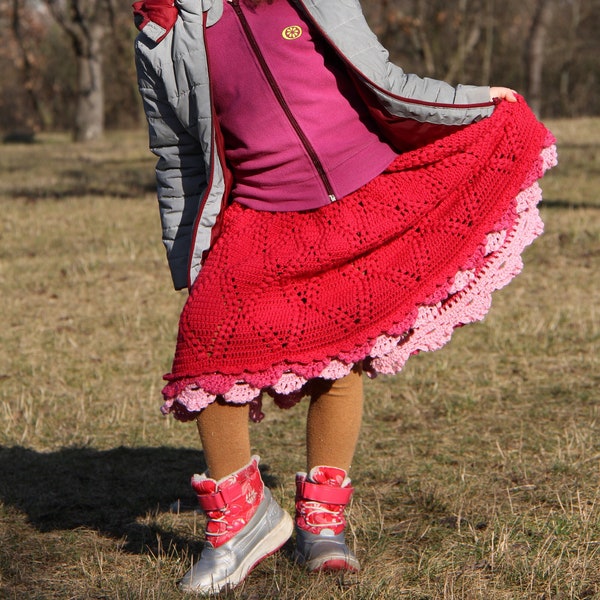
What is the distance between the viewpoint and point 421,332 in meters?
2.75

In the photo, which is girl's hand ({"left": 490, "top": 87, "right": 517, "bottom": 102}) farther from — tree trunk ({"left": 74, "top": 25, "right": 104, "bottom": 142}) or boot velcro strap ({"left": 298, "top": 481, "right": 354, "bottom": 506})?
tree trunk ({"left": 74, "top": 25, "right": 104, "bottom": 142})

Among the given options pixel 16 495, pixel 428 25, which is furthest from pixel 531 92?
pixel 16 495

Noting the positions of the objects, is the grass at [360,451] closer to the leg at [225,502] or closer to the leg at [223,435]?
the leg at [225,502]

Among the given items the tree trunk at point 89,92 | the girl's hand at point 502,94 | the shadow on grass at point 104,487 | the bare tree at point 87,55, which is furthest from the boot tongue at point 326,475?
the tree trunk at point 89,92

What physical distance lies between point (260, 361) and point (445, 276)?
546mm

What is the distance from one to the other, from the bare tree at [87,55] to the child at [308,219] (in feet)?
71.0

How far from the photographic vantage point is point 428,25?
27.2m

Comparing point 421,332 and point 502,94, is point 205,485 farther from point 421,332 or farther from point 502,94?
point 502,94

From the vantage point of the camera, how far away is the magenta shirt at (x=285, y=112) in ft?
8.45

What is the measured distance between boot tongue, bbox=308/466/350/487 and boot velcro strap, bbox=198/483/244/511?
0.71ft

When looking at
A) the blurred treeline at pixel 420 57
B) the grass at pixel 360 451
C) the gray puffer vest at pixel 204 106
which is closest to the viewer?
the gray puffer vest at pixel 204 106

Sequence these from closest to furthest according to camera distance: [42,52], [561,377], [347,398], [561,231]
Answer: [347,398] → [561,377] → [561,231] → [42,52]

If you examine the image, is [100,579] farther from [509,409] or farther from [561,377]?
[561,377]

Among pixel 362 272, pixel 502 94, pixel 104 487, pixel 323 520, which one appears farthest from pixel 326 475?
Result: pixel 104 487
